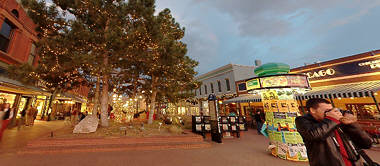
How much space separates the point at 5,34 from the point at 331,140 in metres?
18.3

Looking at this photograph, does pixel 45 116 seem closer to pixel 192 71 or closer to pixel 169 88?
pixel 169 88

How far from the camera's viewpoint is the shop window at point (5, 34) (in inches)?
385

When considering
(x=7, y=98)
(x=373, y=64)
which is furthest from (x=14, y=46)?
(x=373, y=64)

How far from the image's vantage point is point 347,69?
1055 cm

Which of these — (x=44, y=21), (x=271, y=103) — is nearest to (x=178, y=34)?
(x=44, y=21)

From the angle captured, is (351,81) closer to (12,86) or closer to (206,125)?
(206,125)

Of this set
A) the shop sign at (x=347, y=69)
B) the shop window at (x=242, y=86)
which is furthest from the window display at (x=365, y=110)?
the shop window at (x=242, y=86)

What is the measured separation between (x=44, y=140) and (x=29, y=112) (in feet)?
30.3

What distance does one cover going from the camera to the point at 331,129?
1.53 meters

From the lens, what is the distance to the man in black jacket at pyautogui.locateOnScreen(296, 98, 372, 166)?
1532mm

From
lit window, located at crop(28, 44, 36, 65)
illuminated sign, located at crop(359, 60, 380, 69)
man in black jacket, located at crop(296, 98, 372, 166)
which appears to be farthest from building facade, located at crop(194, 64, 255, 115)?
lit window, located at crop(28, 44, 36, 65)

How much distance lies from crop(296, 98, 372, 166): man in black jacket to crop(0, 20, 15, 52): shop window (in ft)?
57.5

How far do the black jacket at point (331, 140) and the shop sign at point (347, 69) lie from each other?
9637 millimetres

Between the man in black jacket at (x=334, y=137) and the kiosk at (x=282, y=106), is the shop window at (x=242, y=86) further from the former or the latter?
the man in black jacket at (x=334, y=137)
